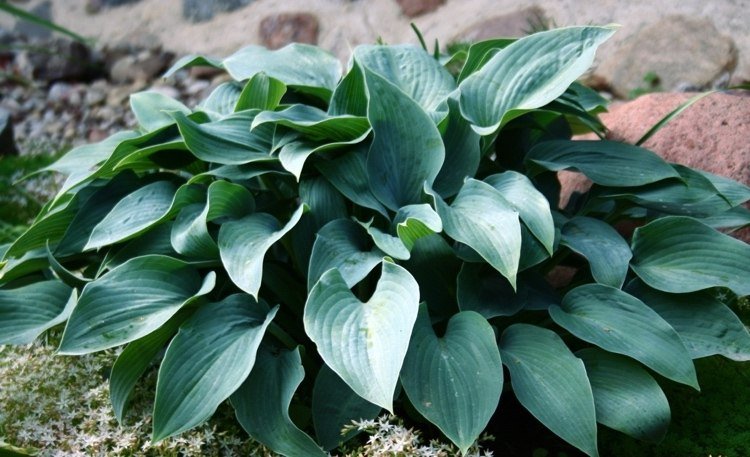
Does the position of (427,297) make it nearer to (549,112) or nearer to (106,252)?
(549,112)

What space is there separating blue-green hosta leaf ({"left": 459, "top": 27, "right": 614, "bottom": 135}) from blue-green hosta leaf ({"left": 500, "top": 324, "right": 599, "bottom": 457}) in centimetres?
50

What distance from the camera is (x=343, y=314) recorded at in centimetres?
156

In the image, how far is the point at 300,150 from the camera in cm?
183

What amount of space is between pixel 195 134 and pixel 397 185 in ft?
1.56

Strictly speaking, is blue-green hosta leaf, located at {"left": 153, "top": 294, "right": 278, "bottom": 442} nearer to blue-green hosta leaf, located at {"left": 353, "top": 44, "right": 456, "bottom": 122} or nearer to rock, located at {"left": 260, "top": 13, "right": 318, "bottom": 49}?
blue-green hosta leaf, located at {"left": 353, "top": 44, "right": 456, "bottom": 122}

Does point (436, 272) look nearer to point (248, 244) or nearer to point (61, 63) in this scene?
point (248, 244)

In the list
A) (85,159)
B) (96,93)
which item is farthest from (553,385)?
(96,93)

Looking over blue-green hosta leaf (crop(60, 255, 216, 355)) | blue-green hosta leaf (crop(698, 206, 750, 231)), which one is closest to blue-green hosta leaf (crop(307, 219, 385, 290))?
blue-green hosta leaf (crop(60, 255, 216, 355))

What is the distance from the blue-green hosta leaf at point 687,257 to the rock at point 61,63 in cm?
402

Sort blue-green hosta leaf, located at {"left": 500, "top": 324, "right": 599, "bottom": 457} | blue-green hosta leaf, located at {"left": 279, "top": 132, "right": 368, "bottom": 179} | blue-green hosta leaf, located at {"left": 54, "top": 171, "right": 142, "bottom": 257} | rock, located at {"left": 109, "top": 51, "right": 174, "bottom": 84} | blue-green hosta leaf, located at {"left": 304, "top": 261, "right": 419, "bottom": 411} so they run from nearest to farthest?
1. blue-green hosta leaf, located at {"left": 304, "top": 261, "right": 419, "bottom": 411}
2. blue-green hosta leaf, located at {"left": 500, "top": 324, "right": 599, "bottom": 457}
3. blue-green hosta leaf, located at {"left": 279, "top": 132, "right": 368, "bottom": 179}
4. blue-green hosta leaf, located at {"left": 54, "top": 171, "right": 142, "bottom": 257}
5. rock, located at {"left": 109, "top": 51, "right": 174, "bottom": 84}

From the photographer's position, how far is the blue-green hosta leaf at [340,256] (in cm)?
168

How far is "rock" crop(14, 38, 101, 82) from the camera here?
16.4 ft

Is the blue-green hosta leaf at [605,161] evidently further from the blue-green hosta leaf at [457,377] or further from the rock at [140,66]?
the rock at [140,66]

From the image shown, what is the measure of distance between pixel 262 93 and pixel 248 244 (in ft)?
1.76
